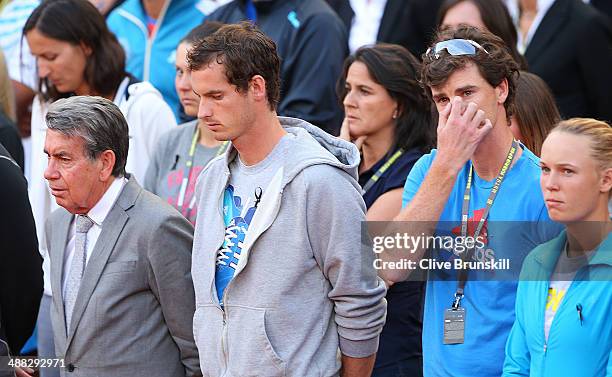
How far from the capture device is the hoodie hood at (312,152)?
359 centimetres

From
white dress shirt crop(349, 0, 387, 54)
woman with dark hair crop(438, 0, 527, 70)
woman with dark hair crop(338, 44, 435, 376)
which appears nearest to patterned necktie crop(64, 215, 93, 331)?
woman with dark hair crop(338, 44, 435, 376)

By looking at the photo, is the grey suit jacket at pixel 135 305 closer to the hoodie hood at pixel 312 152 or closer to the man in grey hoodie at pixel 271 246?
the man in grey hoodie at pixel 271 246

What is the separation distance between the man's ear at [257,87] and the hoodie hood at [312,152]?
19cm

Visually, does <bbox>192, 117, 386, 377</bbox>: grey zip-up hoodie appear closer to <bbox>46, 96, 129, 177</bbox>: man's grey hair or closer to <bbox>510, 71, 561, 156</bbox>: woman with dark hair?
<bbox>46, 96, 129, 177</bbox>: man's grey hair

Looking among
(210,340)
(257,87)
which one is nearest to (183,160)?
(257,87)

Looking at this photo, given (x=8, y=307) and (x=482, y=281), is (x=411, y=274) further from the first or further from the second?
(x=8, y=307)

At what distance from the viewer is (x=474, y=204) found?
370cm

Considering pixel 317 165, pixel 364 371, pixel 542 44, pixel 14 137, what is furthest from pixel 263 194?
pixel 542 44

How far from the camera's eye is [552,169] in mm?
3389

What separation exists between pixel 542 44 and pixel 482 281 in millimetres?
2826

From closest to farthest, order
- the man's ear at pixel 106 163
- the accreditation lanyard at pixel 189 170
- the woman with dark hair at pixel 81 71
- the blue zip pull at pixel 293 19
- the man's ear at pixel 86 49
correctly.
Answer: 1. the man's ear at pixel 106 163
2. the accreditation lanyard at pixel 189 170
3. the woman with dark hair at pixel 81 71
4. the man's ear at pixel 86 49
5. the blue zip pull at pixel 293 19

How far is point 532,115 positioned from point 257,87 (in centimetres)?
135

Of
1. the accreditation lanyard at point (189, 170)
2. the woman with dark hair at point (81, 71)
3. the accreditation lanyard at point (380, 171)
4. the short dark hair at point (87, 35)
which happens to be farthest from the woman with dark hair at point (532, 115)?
the short dark hair at point (87, 35)

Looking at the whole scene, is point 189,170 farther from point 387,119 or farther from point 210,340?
point 210,340
